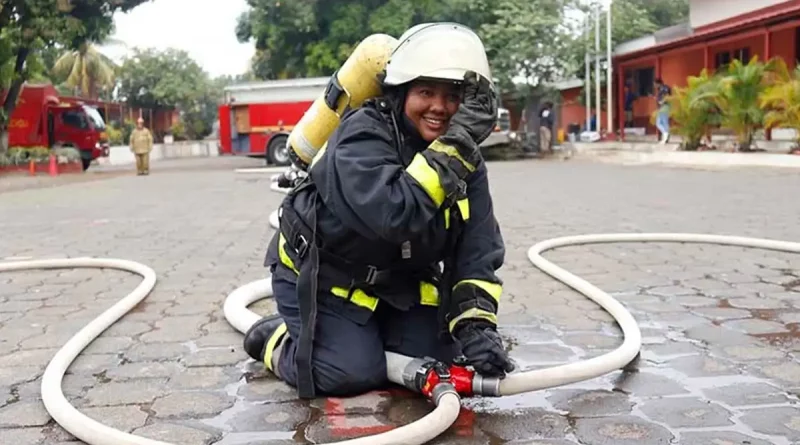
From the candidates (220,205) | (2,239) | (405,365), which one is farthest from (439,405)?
(220,205)

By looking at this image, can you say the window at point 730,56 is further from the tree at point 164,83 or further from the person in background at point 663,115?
the tree at point 164,83

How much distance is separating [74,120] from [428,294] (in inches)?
961

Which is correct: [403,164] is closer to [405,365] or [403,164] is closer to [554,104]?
[405,365]

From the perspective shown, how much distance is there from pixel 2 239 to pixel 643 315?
19.1 feet

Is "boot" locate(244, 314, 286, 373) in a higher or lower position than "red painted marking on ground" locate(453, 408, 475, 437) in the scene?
higher

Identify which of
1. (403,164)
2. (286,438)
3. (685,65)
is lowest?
(286,438)

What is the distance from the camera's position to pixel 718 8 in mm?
21688

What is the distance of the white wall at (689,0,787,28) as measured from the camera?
788 inches

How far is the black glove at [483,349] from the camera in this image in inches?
101

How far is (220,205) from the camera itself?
1048cm

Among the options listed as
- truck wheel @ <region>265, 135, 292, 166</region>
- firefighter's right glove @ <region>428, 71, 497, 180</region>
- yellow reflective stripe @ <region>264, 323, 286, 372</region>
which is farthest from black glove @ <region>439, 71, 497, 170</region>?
truck wheel @ <region>265, 135, 292, 166</region>

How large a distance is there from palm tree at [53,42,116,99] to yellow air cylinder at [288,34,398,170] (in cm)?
3676

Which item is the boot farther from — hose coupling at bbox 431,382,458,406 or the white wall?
the white wall

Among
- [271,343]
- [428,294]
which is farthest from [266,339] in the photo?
[428,294]
